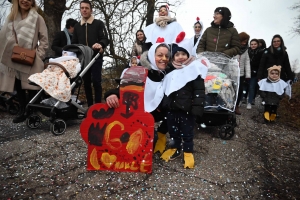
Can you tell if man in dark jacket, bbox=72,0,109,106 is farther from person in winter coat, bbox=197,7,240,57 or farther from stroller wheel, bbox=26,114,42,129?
person in winter coat, bbox=197,7,240,57

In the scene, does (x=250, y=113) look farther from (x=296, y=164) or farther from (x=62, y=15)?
(x=62, y=15)

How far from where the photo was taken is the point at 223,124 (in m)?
3.38

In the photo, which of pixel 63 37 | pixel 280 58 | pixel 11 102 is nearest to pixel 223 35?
pixel 280 58

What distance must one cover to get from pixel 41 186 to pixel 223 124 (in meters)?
2.52

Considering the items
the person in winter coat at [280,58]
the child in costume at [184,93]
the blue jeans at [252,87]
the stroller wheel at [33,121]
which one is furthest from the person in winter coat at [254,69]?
the stroller wheel at [33,121]

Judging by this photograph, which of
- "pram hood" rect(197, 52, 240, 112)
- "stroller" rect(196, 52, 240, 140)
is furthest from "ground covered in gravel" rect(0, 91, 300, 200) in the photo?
"pram hood" rect(197, 52, 240, 112)

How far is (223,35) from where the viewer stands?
13.2ft

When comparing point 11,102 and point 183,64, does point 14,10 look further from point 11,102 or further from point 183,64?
point 183,64

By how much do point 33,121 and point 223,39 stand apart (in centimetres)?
348

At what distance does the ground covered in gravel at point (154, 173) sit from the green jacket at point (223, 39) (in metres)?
1.64

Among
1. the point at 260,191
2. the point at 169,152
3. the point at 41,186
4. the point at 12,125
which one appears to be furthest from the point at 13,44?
the point at 260,191

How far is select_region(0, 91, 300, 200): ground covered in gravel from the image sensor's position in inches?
76.6

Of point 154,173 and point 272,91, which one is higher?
point 272,91

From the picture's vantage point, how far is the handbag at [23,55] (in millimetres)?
3441
